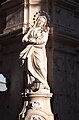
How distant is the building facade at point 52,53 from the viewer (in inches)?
338

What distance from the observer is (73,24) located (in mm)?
9289

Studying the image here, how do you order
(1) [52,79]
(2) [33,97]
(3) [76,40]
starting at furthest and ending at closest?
(3) [76,40] < (1) [52,79] < (2) [33,97]

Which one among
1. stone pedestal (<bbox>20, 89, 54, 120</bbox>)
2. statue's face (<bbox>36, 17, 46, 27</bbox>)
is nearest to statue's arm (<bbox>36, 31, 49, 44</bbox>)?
statue's face (<bbox>36, 17, 46, 27</bbox>)

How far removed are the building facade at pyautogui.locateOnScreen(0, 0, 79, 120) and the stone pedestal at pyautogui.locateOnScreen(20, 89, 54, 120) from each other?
0.91 metres

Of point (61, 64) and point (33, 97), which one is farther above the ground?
point (61, 64)

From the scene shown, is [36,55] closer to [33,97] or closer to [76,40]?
[33,97]

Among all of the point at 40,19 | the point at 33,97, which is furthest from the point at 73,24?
the point at 33,97

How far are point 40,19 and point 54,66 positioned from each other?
51.6 inches

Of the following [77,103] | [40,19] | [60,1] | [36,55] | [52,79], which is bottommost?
[77,103]

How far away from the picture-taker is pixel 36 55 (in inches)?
301

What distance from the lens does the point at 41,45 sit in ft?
25.2

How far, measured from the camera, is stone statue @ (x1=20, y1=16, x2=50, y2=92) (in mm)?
7594

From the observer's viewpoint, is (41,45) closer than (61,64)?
Yes

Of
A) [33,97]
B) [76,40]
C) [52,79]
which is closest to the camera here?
[33,97]
